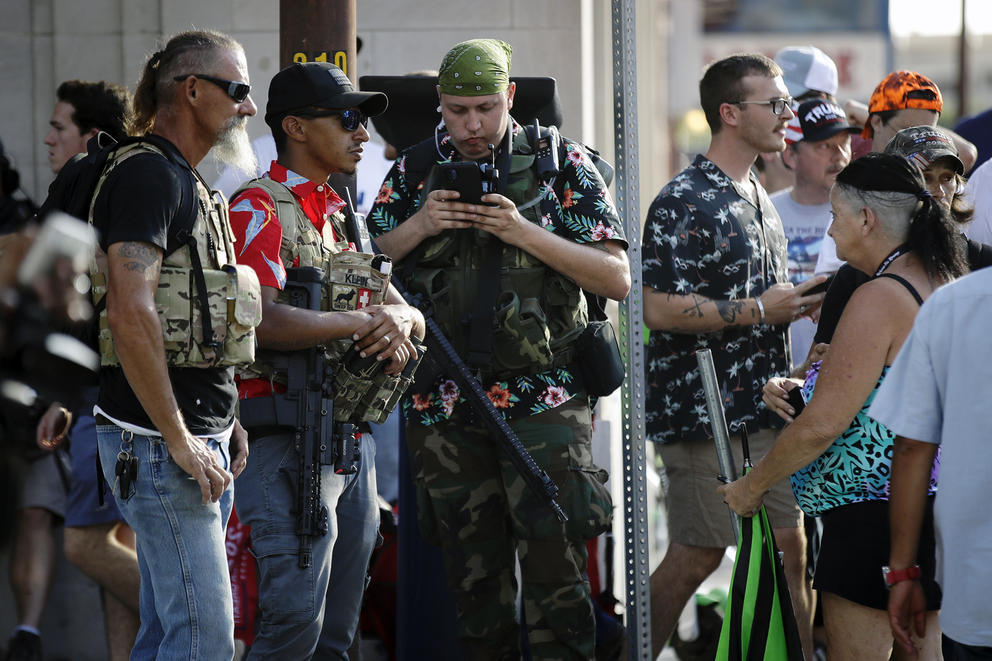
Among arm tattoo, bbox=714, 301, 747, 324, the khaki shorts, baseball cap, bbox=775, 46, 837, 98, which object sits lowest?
the khaki shorts

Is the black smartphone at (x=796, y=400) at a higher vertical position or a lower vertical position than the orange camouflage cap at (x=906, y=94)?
lower

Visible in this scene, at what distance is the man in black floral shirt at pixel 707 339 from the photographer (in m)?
4.41

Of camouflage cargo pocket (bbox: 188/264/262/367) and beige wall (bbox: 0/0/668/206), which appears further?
beige wall (bbox: 0/0/668/206)

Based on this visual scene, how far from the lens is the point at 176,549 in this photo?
2941 mm

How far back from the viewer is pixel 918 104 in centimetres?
500

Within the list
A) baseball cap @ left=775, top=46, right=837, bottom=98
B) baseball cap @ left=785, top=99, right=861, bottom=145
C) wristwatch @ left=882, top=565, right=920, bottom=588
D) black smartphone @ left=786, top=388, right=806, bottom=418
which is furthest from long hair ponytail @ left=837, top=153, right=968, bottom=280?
baseball cap @ left=775, top=46, right=837, bottom=98

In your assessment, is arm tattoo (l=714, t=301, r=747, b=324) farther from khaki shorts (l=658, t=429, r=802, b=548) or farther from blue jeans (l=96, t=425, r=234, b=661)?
blue jeans (l=96, t=425, r=234, b=661)

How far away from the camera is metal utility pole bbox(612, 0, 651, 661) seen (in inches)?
158

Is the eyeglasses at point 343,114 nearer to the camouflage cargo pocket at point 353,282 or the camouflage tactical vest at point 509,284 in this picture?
the camouflage cargo pocket at point 353,282

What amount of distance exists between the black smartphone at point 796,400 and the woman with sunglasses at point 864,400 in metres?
0.27

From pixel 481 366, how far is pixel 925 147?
1.58m

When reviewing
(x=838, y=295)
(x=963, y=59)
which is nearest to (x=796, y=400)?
(x=838, y=295)

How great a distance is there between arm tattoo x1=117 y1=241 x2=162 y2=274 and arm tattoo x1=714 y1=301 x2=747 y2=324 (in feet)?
7.13

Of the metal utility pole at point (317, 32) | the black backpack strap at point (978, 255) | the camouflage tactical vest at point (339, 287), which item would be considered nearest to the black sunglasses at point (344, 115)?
the camouflage tactical vest at point (339, 287)
